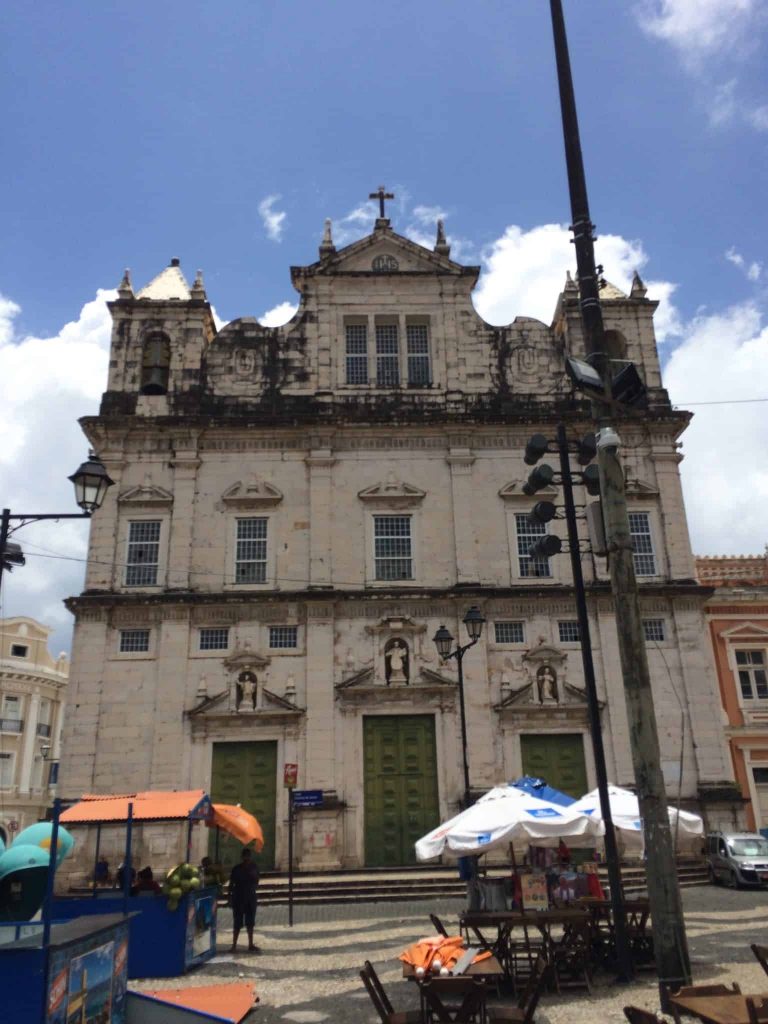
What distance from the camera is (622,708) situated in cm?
2475

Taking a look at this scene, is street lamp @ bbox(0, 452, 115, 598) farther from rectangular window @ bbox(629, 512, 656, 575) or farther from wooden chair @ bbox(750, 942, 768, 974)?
rectangular window @ bbox(629, 512, 656, 575)

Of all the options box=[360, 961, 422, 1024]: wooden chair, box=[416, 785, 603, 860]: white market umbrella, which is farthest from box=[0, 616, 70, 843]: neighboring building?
box=[360, 961, 422, 1024]: wooden chair

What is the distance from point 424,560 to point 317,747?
20.5 ft

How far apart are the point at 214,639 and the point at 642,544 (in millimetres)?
13171

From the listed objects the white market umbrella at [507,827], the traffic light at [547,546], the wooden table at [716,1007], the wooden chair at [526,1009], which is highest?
the traffic light at [547,546]

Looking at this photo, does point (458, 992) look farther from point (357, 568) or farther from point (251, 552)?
point (251, 552)

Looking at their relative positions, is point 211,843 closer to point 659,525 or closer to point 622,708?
point 622,708

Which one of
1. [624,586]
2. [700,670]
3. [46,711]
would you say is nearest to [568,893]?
[624,586]

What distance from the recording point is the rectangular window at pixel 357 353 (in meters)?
28.7

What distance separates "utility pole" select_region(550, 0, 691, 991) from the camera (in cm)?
844

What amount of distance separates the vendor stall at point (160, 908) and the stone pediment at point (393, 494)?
13632 millimetres

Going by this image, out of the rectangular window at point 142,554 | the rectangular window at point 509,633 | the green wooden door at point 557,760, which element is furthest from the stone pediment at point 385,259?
the green wooden door at point 557,760

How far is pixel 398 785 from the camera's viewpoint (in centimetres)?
2395

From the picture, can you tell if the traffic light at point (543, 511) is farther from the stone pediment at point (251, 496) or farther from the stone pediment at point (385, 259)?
the stone pediment at point (385, 259)
